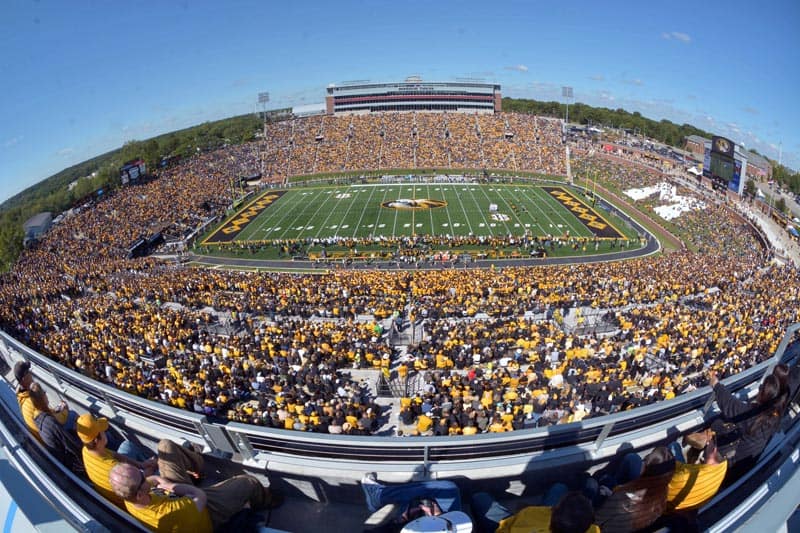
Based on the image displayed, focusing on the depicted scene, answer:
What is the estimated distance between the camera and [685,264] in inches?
910

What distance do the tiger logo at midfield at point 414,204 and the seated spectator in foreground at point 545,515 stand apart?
4002cm

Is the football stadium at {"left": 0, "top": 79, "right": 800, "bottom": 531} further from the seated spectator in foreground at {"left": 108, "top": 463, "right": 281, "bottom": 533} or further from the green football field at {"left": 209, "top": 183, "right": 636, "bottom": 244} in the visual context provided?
the green football field at {"left": 209, "top": 183, "right": 636, "bottom": 244}

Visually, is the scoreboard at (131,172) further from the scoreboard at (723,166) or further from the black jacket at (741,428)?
the scoreboard at (723,166)

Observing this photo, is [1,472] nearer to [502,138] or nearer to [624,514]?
[624,514]

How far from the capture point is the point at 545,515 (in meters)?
2.63

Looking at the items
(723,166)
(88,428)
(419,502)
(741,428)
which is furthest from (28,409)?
(723,166)

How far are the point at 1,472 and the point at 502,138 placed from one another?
2624 inches

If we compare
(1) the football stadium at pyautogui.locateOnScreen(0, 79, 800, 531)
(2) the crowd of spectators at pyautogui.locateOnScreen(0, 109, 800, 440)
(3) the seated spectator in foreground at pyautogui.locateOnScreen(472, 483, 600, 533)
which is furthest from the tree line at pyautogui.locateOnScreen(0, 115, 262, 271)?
(3) the seated spectator in foreground at pyautogui.locateOnScreen(472, 483, 600, 533)

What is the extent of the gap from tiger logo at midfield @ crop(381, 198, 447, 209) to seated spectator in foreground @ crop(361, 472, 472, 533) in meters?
40.0

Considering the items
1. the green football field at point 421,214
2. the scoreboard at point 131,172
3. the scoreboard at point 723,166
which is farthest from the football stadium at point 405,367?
the scoreboard at point 131,172

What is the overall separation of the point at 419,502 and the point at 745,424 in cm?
293

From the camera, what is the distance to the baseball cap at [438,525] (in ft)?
7.99

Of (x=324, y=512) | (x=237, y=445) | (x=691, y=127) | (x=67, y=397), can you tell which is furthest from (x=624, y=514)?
(x=691, y=127)

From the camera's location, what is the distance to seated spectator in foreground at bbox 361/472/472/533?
8.16 feet
